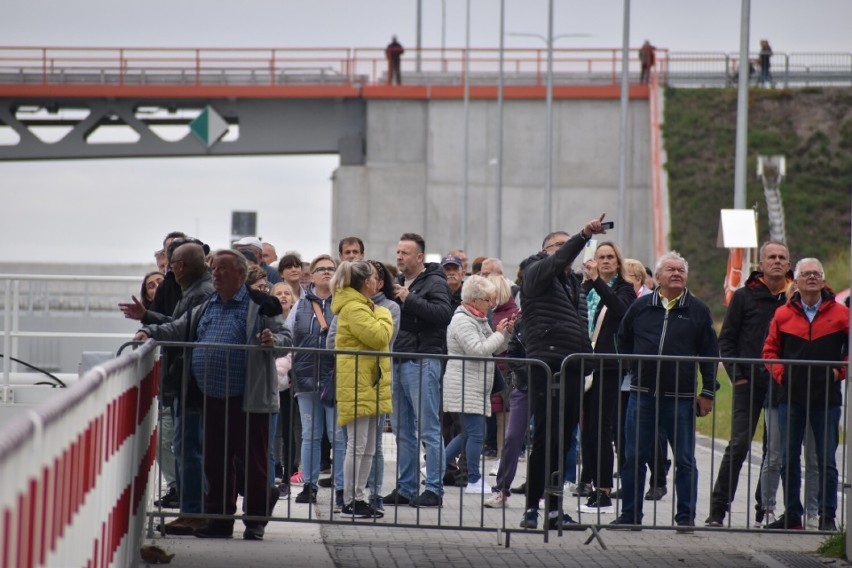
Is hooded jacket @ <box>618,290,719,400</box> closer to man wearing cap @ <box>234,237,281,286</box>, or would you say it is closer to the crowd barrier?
the crowd barrier

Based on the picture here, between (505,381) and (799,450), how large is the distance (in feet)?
7.65

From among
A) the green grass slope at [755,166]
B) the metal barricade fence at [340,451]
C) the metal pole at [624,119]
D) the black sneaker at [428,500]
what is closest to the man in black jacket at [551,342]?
the metal barricade fence at [340,451]

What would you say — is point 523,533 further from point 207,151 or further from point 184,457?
point 207,151

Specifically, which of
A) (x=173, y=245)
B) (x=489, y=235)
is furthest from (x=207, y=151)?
(x=173, y=245)

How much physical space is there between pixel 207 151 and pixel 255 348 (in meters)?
39.5

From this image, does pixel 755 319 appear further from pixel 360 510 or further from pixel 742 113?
pixel 742 113

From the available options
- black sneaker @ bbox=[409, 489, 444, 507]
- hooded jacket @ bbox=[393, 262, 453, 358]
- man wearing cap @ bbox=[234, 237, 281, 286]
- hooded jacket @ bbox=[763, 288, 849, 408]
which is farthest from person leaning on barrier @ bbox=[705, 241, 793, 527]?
man wearing cap @ bbox=[234, 237, 281, 286]

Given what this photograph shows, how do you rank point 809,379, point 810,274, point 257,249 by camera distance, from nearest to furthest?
point 809,379 < point 810,274 < point 257,249

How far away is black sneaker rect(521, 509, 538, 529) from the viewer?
30.2ft

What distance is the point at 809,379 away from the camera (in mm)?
9094

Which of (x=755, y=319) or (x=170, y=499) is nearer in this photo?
(x=170, y=499)

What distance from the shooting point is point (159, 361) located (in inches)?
338

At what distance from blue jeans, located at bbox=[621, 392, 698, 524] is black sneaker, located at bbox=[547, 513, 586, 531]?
13.4 inches

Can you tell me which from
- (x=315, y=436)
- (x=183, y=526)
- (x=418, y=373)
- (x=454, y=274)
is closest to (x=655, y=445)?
(x=418, y=373)
